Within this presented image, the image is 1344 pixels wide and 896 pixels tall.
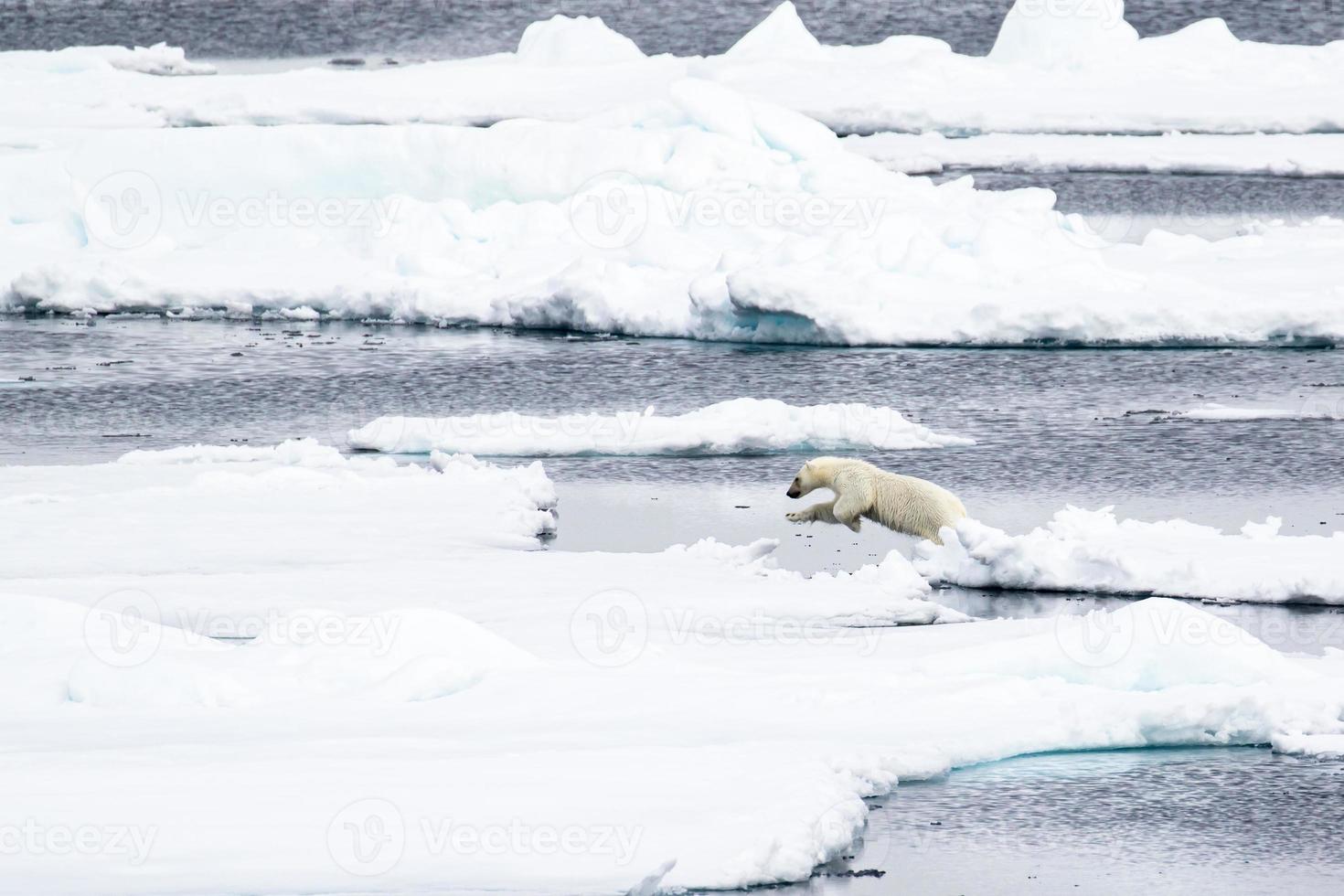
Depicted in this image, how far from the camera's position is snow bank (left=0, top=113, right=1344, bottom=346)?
15.4 m

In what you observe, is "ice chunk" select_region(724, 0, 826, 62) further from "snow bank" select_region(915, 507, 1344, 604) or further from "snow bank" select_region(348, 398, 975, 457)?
"snow bank" select_region(915, 507, 1344, 604)

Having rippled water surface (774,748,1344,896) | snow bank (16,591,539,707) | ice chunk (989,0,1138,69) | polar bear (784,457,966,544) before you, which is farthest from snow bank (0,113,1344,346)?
ice chunk (989,0,1138,69)

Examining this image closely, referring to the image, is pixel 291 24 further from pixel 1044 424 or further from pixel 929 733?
pixel 929 733

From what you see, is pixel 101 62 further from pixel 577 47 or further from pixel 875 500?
pixel 875 500

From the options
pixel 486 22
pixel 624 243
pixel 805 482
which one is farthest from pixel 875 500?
pixel 486 22

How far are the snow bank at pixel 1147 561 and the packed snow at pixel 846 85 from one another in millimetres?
18463

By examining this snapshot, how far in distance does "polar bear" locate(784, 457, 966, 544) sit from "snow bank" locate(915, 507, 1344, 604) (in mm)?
Answer: 342

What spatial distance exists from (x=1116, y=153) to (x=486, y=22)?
22.7 metres

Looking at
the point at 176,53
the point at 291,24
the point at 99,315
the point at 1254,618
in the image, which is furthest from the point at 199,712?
the point at 291,24

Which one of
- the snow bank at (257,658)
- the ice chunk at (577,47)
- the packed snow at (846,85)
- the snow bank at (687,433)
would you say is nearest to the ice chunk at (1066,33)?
the packed snow at (846,85)

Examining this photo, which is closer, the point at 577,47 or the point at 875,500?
the point at 875,500

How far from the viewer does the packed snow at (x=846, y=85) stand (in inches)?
1099

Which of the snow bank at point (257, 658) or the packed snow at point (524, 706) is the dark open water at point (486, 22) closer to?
the packed snow at point (524, 706)

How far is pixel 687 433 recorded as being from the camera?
11953 mm
